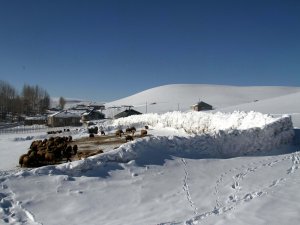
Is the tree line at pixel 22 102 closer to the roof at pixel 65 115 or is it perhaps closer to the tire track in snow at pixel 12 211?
the roof at pixel 65 115

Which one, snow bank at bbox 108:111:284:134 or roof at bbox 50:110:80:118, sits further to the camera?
roof at bbox 50:110:80:118

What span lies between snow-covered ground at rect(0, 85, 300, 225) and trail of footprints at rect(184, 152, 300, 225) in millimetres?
29

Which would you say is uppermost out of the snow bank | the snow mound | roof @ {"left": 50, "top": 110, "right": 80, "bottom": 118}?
roof @ {"left": 50, "top": 110, "right": 80, "bottom": 118}

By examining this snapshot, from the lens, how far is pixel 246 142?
Answer: 752 inches

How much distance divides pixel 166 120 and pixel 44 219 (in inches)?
1143

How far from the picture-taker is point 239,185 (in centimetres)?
1406

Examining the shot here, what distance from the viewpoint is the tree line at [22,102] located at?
Answer: 116 metres

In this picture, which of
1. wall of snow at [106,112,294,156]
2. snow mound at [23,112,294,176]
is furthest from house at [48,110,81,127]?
snow mound at [23,112,294,176]

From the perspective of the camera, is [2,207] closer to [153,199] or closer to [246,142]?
[153,199]

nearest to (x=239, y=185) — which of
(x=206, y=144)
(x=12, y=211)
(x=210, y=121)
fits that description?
(x=206, y=144)

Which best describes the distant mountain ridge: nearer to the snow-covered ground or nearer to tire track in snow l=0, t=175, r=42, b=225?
the snow-covered ground

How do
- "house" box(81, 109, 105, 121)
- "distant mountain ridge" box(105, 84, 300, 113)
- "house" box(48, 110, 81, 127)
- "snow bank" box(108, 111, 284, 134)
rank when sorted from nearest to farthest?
"snow bank" box(108, 111, 284, 134)
"house" box(48, 110, 81, 127)
"house" box(81, 109, 105, 121)
"distant mountain ridge" box(105, 84, 300, 113)

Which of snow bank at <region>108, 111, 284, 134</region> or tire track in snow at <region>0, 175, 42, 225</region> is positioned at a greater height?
snow bank at <region>108, 111, 284, 134</region>

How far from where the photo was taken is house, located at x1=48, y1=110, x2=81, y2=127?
82.9 meters
